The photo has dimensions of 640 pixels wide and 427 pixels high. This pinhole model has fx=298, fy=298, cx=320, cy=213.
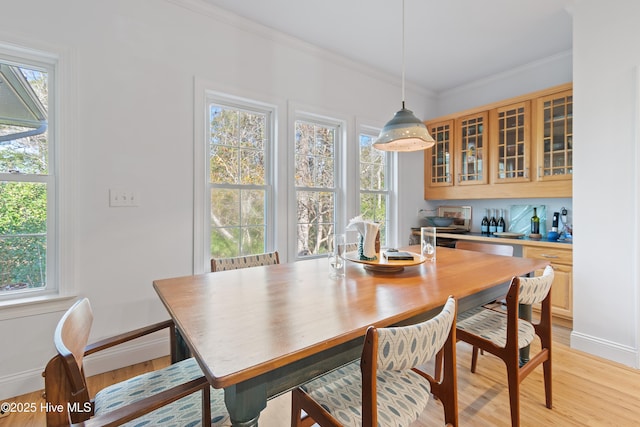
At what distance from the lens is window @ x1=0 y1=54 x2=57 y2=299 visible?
1.90 metres

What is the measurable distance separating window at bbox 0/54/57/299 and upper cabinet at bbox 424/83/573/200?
3967 millimetres

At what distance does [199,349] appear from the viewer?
0.80 meters

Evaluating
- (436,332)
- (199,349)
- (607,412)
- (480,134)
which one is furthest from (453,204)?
(199,349)

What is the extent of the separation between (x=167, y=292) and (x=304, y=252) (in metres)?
1.92

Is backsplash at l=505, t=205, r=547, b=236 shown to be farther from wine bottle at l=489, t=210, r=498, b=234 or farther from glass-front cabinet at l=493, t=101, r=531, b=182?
glass-front cabinet at l=493, t=101, r=531, b=182

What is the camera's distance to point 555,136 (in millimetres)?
2961

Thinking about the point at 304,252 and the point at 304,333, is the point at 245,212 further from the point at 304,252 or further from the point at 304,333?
the point at 304,333

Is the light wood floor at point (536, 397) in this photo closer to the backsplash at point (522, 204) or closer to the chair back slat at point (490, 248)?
the chair back slat at point (490, 248)

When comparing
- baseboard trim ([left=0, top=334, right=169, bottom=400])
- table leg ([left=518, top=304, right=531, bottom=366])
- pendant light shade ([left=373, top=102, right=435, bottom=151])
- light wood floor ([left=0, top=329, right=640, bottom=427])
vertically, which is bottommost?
light wood floor ([left=0, top=329, right=640, bottom=427])

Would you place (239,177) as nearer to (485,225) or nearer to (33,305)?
(33,305)

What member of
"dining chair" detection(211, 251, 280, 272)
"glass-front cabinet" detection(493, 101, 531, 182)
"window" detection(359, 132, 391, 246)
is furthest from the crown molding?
"dining chair" detection(211, 251, 280, 272)

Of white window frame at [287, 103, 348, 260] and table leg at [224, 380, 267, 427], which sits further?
white window frame at [287, 103, 348, 260]

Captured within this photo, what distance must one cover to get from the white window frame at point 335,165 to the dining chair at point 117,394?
1775mm

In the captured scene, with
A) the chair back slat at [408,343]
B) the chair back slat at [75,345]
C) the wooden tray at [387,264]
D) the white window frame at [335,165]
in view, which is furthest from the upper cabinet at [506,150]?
the chair back slat at [75,345]
